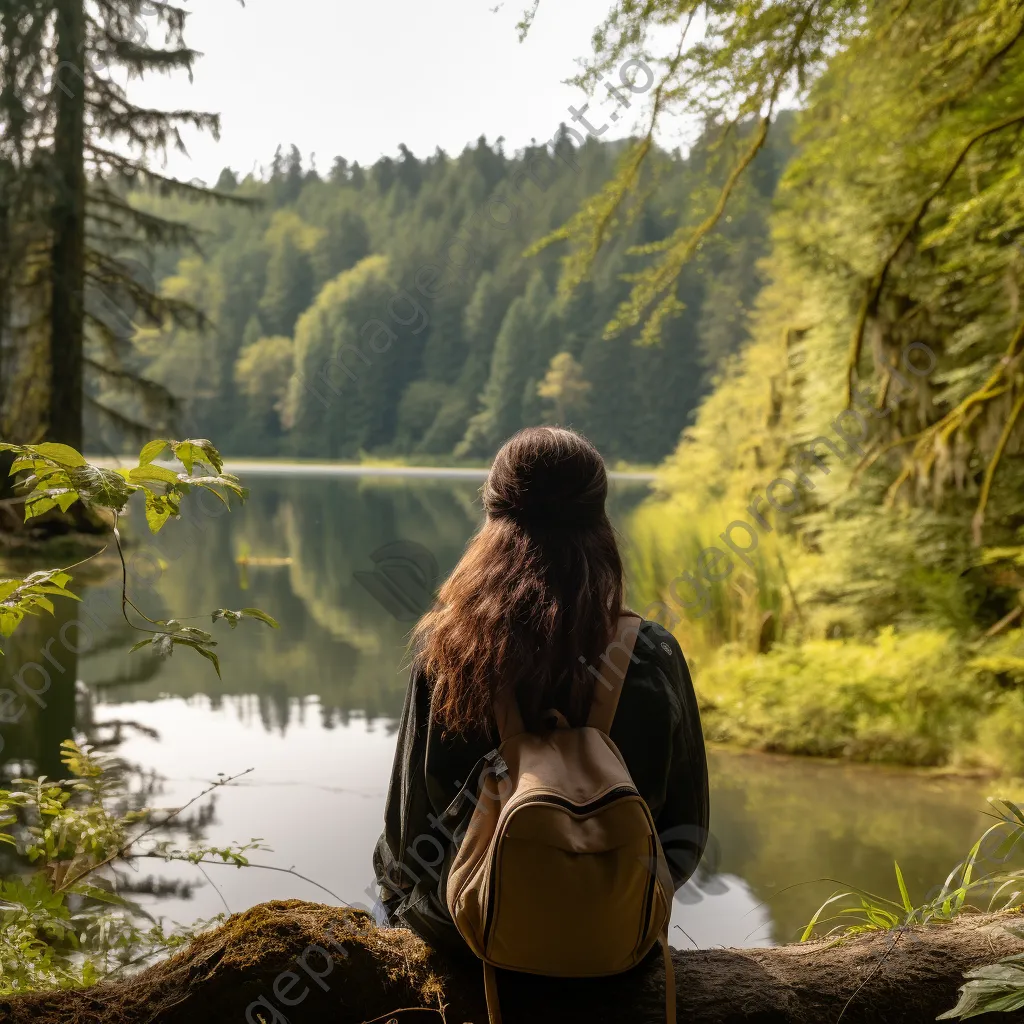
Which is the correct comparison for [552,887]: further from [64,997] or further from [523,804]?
[64,997]

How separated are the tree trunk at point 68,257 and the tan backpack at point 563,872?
470 inches

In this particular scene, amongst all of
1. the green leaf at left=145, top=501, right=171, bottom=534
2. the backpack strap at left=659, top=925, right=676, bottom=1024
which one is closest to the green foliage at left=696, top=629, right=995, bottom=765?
the backpack strap at left=659, top=925, right=676, bottom=1024

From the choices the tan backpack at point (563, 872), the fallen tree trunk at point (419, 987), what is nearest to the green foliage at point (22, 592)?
the fallen tree trunk at point (419, 987)

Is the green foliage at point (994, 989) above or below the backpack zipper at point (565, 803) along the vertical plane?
below

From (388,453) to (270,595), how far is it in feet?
82.8

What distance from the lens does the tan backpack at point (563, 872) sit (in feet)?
4.61

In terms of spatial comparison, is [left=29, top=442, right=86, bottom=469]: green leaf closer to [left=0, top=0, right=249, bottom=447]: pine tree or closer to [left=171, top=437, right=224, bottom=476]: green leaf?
[left=171, top=437, right=224, bottom=476]: green leaf

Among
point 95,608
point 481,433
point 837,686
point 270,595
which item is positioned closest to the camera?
point 837,686

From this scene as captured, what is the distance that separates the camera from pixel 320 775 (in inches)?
294

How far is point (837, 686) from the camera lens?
7.44 m

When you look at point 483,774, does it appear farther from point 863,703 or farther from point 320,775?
point 863,703

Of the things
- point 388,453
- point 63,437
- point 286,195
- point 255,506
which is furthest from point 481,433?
point 63,437

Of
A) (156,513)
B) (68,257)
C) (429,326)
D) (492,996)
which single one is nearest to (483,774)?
(492,996)

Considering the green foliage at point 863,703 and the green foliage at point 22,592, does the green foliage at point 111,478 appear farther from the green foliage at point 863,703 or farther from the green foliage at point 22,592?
the green foliage at point 863,703
